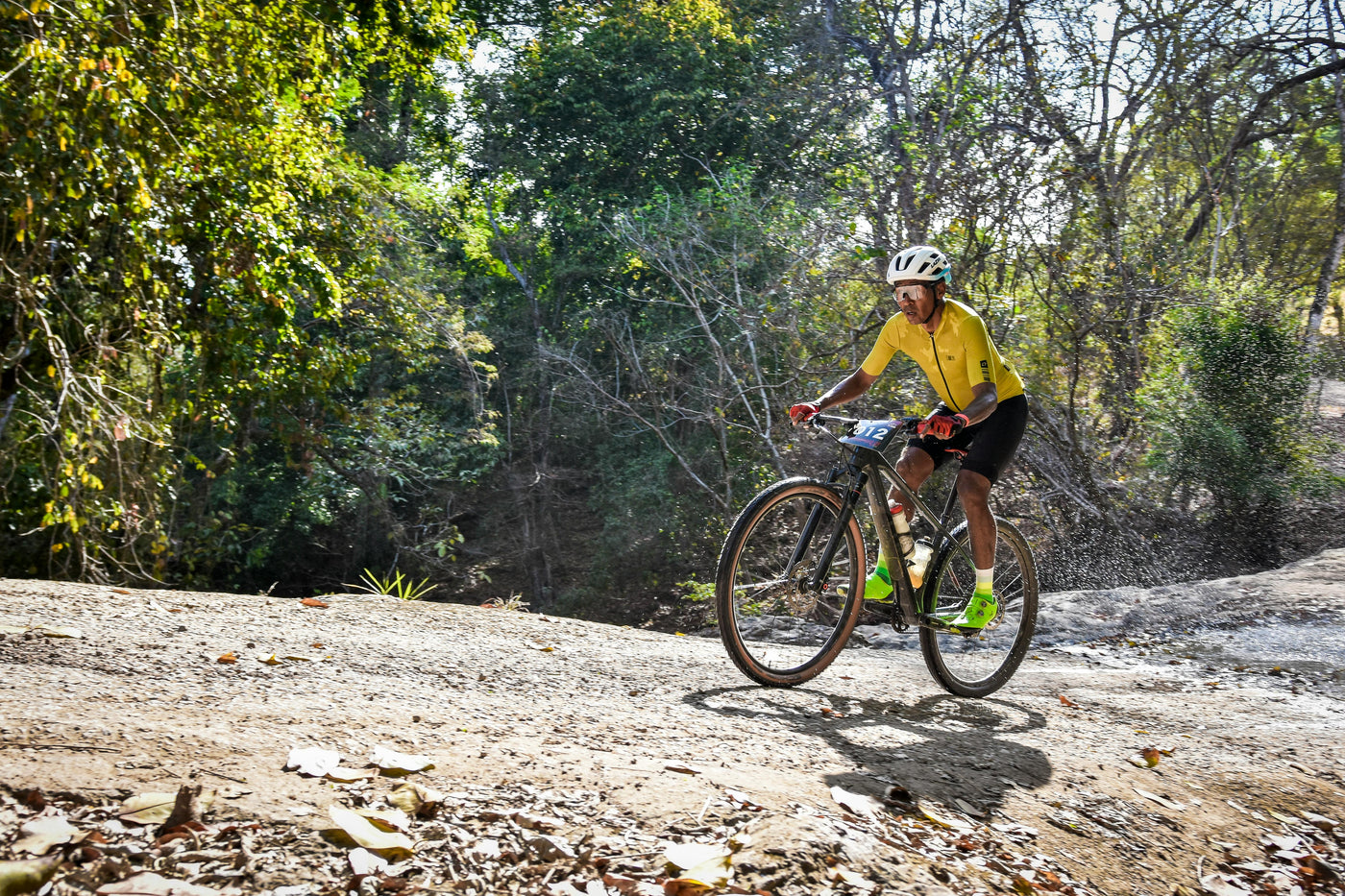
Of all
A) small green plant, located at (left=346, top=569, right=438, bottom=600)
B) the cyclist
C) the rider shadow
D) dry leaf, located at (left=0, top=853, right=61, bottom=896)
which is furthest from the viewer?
small green plant, located at (left=346, top=569, right=438, bottom=600)

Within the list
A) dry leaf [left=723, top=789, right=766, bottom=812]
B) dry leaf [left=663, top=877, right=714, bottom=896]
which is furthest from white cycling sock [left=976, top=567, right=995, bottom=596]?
dry leaf [left=663, top=877, right=714, bottom=896]

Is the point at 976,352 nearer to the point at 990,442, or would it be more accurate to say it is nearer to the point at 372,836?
the point at 990,442

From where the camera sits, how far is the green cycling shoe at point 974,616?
513 centimetres

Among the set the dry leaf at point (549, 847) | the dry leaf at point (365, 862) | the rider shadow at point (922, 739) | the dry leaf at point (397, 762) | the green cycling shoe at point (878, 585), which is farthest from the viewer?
the green cycling shoe at point (878, 585)

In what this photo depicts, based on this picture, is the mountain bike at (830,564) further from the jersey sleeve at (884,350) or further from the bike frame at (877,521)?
the jersey sleeve at (884,350)

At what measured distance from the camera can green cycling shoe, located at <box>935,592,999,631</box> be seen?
5129 mm

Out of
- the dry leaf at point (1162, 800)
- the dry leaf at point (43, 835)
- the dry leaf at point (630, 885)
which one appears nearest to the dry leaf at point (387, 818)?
the dry leaf at point (630, 885)

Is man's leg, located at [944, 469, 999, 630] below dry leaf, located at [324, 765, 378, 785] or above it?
above

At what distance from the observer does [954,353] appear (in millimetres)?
4984

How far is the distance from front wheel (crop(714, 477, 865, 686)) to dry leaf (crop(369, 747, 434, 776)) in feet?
6.94

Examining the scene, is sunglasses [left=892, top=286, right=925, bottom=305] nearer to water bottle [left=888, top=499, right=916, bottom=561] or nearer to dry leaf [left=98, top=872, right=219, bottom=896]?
water bottle [left=888, top=499, right=916, bottom=561]

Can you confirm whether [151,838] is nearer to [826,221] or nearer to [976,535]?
[976,535]

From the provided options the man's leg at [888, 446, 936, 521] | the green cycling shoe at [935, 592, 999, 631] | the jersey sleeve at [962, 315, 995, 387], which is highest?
the jersey sleeve at [962, 315, 995, 387]

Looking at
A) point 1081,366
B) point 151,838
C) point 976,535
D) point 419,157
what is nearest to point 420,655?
point 151,838
